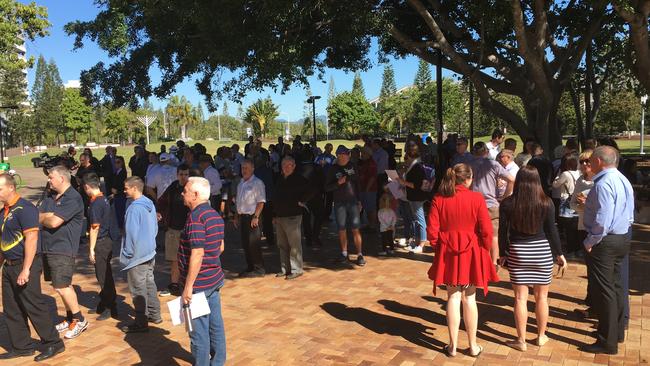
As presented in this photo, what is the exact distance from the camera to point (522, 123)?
41.4 ft

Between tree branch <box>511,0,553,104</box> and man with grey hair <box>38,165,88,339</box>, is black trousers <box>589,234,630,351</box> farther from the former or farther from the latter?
tree branch <box>511,0,553,104</box>

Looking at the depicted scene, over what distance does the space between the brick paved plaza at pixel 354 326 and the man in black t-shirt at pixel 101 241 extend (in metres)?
0.19

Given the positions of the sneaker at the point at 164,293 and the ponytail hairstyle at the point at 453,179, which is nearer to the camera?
the ponytail hairstyle at the point at 453,179

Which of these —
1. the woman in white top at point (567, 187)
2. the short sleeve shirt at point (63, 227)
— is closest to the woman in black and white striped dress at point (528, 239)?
the woman in white top at point (567, 187)

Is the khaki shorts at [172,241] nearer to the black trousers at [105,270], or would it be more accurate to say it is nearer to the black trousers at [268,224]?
the black trousers at [105,270]

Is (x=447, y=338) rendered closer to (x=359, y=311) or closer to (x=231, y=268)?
(x=359, y=311)

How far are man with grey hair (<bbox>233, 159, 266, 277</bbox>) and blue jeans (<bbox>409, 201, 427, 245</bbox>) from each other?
248cm

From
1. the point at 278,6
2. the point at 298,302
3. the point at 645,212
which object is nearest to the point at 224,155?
the point at 278,6

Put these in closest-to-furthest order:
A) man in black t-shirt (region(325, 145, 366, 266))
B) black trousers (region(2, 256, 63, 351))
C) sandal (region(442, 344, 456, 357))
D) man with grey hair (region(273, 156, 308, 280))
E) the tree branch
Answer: sandal (region(442, 344, 456, 357))
black trousers (region(2, 256, 63, 351))
man with grey hair (region(273, 156, 308, 280))
man in black t-shirt (region(325, 145, 366, 266))
the tree branch

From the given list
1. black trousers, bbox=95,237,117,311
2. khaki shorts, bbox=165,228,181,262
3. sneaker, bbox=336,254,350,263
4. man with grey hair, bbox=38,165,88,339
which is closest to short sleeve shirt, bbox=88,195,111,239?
black trousers, bbox=95,237,117,311

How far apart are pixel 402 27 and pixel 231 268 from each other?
927 centimetres

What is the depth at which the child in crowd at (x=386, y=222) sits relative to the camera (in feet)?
26.8

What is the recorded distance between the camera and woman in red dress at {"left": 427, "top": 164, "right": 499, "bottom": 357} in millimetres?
4207

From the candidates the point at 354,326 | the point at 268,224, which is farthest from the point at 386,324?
the point at 268,224
